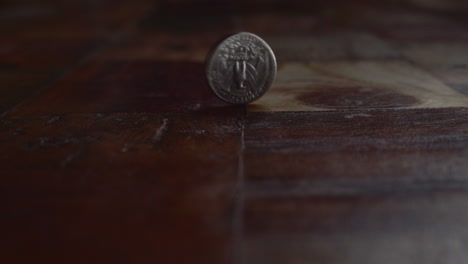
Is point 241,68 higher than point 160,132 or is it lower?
higher

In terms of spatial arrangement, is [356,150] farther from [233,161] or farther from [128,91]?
[128,91]

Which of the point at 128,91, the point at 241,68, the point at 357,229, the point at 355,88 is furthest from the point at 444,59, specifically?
the point at 357,229

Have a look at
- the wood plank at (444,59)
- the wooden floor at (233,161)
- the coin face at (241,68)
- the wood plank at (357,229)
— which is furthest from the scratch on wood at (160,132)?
the wood plank at (444,59)

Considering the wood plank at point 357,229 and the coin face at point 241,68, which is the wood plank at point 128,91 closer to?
the coin face at point 241,68

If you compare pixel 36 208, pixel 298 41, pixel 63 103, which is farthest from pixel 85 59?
pixel 36 208

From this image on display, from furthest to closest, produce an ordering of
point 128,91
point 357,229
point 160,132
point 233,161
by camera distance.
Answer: point 128,91
point 160,132
point 233,161
point 357,229

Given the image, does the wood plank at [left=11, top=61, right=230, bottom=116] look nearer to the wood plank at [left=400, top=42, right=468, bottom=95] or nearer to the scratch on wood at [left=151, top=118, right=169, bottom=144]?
the scratch on wood at [left=151, top=118, right=169, bottom=144]

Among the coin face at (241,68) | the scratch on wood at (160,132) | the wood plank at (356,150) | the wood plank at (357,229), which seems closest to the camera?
the wood plank at (357,229)

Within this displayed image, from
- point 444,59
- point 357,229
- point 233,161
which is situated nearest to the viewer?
point 357,229
